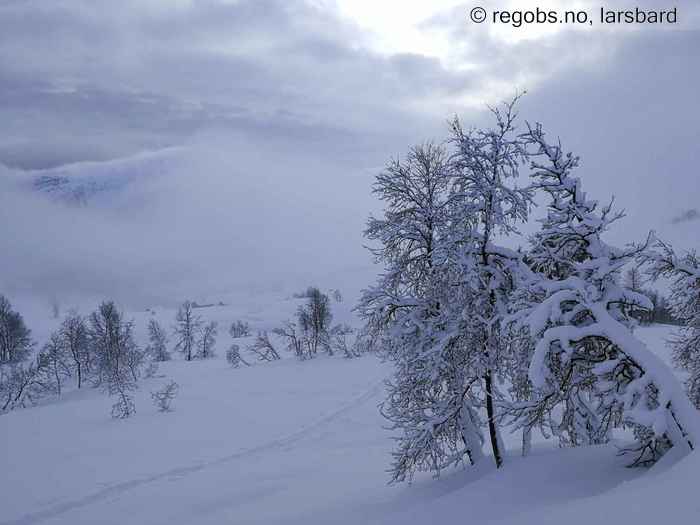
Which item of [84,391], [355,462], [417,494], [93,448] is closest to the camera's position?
[417,494]

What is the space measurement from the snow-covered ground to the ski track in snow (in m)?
0.07

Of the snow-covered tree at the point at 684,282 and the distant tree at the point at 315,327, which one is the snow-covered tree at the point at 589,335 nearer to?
the snow-covered tree at the point at 684,282

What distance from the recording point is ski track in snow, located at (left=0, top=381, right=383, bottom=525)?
15.5 meters

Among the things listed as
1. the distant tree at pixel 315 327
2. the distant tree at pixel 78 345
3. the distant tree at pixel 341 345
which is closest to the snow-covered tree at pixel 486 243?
the distant tree at pixel 341 345

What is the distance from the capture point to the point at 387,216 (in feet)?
38.0

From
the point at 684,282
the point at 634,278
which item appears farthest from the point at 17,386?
the point at 684,282

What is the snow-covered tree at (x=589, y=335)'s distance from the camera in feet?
20.2

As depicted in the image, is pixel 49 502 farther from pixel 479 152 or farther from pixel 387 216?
pixel 479 152

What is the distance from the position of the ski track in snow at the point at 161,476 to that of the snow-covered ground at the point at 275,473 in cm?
7

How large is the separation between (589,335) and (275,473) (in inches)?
608

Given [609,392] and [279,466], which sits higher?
[609,392]

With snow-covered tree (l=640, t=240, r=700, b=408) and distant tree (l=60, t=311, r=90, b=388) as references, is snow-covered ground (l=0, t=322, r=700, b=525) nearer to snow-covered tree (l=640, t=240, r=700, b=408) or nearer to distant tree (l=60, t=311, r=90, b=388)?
snow-covered tree (l=640, t=240, r=700, b=408)

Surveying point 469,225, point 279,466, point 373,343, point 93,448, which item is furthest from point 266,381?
point 469,225

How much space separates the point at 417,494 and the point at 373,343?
365 cm
